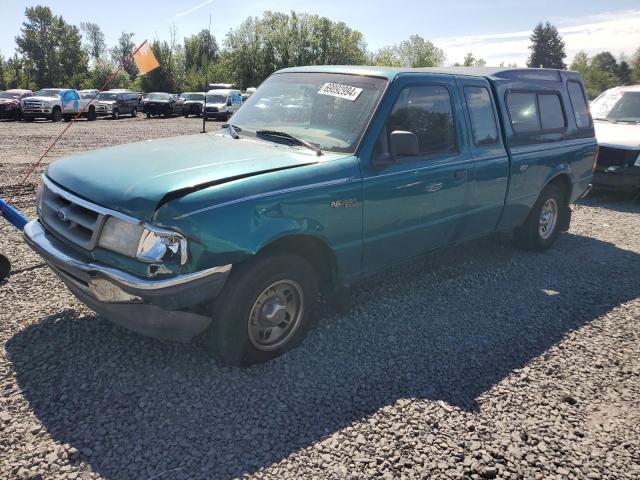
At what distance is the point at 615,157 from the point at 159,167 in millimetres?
8400

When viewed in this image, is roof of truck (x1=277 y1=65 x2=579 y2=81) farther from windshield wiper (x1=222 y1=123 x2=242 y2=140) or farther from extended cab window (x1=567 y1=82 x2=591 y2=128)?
windshield wiper (x1=222 y1=123 x2=242 y2=140)

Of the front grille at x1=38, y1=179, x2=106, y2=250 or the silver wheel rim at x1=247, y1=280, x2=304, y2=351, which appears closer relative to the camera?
the front grille at x1=38, y1=179, x2=106, y2=250

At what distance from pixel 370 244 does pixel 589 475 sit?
6.36ft

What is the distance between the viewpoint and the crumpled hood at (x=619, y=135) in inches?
349

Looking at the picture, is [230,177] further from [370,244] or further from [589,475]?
[589,475]

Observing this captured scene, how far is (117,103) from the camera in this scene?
1281 inches

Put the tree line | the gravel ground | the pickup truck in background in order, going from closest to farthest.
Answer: the gravel ground, the pickup truck in background, the tree line

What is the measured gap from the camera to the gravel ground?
8.59ft

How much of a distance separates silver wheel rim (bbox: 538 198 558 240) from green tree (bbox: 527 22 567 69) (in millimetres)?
96912

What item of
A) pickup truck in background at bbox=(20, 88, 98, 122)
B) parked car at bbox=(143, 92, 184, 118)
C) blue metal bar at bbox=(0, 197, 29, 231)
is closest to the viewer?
blue metal bar at bbox=(0, 197, 29, 231)

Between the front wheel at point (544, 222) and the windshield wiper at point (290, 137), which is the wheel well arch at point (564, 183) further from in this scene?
the windshield wiper at point (290, 137)

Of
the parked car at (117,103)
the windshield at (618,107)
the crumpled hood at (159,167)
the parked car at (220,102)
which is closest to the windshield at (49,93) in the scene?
the parked car at (117,103)

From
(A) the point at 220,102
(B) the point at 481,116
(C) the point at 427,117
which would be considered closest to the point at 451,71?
(B) the point at 481,116

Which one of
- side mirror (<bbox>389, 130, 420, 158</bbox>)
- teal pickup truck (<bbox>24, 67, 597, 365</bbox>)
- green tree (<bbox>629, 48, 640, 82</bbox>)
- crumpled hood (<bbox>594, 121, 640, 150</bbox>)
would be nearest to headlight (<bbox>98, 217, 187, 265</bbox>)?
teal pickup truck (<bbox>24, 67, 597, 365</bbox>)
